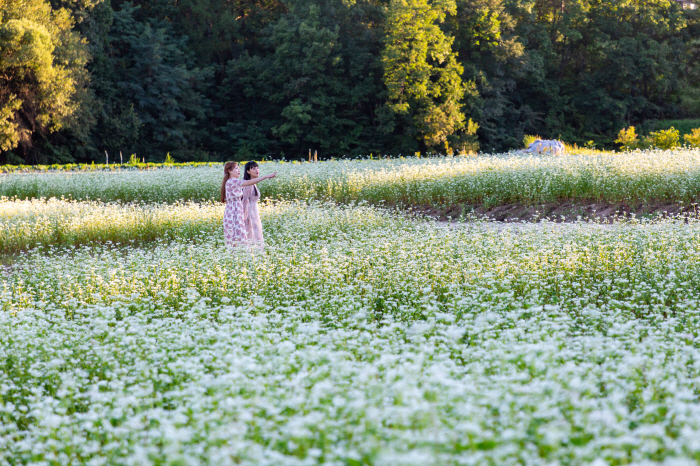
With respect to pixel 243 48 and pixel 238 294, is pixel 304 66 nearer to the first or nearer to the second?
pixel 243 48

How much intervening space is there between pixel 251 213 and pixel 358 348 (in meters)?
6.13

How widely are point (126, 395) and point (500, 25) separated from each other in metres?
45.7

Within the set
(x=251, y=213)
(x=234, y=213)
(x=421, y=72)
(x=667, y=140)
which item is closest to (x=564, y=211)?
(x=251, y=213)

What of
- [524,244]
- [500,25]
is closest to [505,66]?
[500,25]

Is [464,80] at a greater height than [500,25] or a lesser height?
lesser

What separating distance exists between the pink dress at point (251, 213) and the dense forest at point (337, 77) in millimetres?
29973

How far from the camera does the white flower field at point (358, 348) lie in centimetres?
284

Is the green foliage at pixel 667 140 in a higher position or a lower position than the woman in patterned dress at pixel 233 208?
higher

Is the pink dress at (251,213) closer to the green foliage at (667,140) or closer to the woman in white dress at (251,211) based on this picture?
the woman in white dress at (251,211)

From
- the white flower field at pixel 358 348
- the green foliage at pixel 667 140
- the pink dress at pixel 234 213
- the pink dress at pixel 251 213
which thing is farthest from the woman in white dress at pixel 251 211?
the green foliage at pixel 667 140

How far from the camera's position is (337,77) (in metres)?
44.4

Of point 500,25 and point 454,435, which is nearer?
point 454,435

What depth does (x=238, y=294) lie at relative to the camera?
284 inches

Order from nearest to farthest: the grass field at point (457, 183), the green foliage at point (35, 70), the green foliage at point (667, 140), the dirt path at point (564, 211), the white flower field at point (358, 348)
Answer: the white flower field at point (358, 348)
the dirt path at point (564, 211)
the grass field at point (457, 183)
the green foliage at point (667, 140)
the green foliage at point (35, 70)
